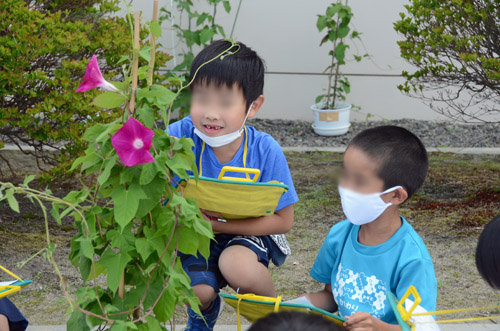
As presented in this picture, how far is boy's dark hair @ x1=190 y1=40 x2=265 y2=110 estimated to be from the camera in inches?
94.1

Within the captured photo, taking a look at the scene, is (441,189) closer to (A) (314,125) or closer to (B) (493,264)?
(A) (314,125)

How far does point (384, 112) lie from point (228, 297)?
574cm

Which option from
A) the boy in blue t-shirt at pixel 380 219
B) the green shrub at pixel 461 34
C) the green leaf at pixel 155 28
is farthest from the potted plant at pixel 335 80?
the green leaf at pixel 155 28

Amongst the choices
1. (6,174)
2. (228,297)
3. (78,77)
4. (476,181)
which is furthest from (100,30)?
(476,181)

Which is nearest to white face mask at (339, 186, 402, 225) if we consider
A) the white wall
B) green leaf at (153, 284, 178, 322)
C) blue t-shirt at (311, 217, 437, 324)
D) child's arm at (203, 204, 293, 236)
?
blue t-shirt at (311, 217, 437, 324)

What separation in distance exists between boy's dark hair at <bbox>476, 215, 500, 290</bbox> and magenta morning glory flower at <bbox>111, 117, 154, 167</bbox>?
95 centimetres

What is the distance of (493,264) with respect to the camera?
5.66 feet

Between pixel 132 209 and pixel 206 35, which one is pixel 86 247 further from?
pixel 206 35

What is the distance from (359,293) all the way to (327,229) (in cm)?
218

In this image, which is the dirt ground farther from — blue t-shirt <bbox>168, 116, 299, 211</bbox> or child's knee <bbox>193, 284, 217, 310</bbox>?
child's knee <bbox>193, 284, 217, 310</bbox>

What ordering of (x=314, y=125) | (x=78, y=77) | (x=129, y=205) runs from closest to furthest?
(x=129, y=205) < (x=78, y=77) < (x=314, y=125)

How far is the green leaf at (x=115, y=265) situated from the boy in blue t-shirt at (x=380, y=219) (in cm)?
80

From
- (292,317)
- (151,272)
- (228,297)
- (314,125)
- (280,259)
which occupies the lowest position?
(314,125)

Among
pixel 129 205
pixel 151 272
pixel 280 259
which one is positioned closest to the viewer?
pixel 129 205
